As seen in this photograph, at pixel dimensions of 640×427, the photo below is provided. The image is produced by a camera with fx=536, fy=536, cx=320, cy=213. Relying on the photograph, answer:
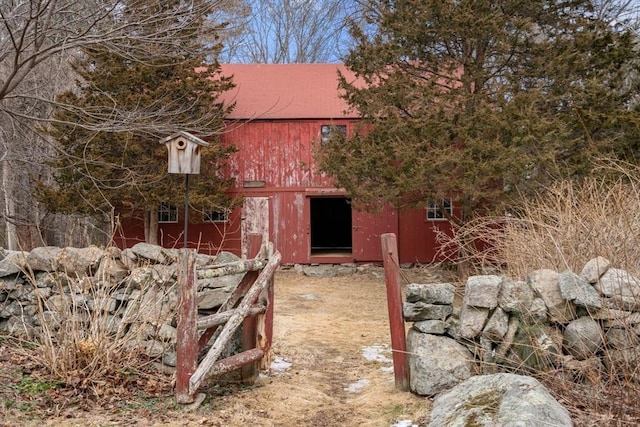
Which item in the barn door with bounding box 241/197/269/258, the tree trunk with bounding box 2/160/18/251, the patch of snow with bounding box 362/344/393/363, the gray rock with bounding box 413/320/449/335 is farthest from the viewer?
the barn door with bounding box 241/197/269/258

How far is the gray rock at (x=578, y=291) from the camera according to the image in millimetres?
4438

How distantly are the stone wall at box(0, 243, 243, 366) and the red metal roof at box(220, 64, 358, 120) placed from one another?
372 inches

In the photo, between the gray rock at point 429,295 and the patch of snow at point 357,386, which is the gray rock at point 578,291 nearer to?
the gray rock at point 429,295

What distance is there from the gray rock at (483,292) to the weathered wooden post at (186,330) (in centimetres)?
243

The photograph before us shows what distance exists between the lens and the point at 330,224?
21.4 m

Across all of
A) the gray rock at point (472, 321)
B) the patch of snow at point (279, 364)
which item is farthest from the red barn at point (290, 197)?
the gray rock at point (472, 321)

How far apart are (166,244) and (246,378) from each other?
1095 cm

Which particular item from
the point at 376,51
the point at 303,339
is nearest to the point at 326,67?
the point at 376,51

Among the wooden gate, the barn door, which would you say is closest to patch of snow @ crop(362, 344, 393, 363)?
the wooden gate

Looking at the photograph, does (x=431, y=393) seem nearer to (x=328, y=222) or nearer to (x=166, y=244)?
(x=166, y=244)

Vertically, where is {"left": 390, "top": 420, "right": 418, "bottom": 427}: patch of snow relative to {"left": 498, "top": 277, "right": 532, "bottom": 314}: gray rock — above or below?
below

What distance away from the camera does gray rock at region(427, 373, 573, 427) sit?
3.08 meters

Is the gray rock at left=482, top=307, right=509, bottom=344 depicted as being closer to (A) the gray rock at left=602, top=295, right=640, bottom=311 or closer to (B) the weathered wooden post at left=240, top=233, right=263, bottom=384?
(A) the gray rock at left=602, top=295, right=640, bottom=311

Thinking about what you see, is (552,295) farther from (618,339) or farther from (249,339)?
(249,339)
